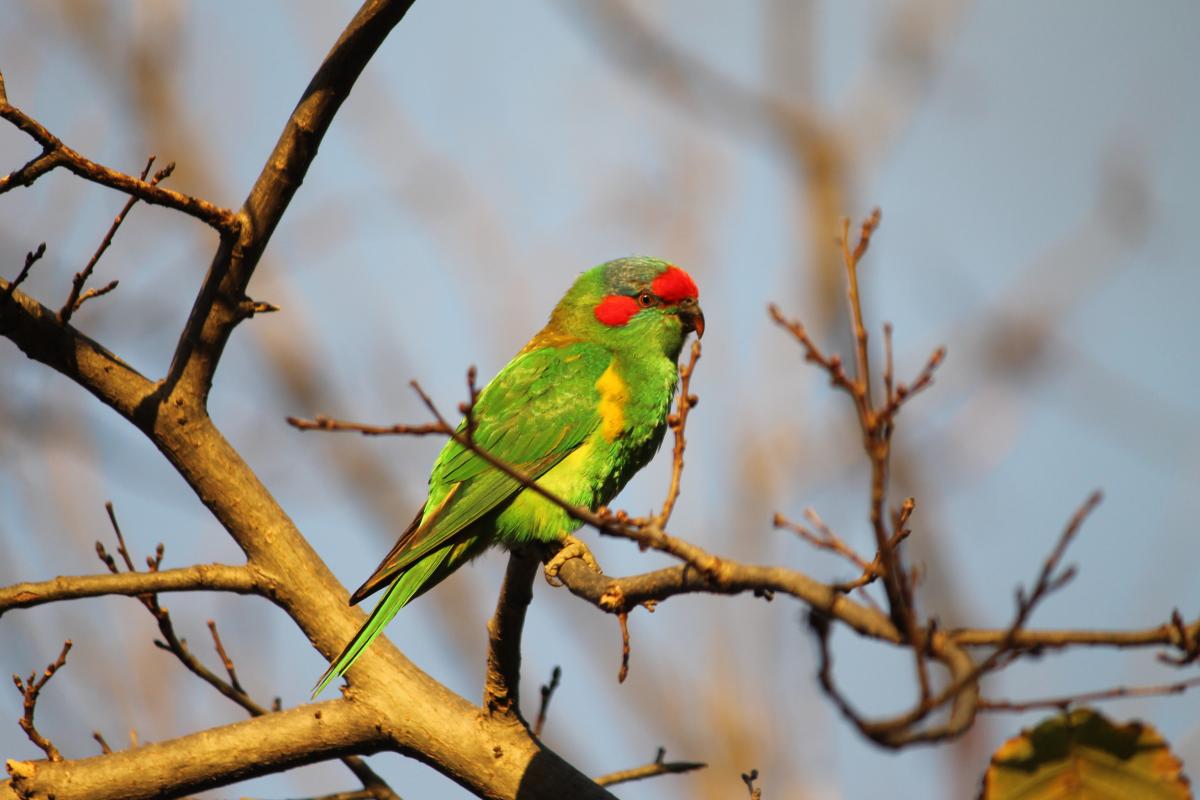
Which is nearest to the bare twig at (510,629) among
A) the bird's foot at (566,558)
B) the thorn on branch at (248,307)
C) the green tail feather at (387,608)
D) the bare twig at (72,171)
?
the bird's foot at (566,558)

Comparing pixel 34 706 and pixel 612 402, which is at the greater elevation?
pixel 612 402

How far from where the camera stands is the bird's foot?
381 cm

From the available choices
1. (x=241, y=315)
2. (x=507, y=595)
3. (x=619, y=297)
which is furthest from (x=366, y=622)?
(x=619, y=297)

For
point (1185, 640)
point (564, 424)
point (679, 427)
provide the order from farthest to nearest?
point (564, 424)
point (679, 427)
point (1185, 640)

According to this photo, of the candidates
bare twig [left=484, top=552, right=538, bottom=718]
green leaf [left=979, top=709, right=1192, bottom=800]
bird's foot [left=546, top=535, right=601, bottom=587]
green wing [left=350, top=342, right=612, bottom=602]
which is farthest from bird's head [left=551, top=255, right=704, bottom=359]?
green leaf [left=979, top=709, right=1192, bottom=800]

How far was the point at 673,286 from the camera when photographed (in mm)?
5652

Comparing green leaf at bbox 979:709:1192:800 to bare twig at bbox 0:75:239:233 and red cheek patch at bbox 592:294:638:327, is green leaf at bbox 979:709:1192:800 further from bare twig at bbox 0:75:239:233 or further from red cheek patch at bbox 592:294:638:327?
red cheek patch at bbox 592:294:638:327

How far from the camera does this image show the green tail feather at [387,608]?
3332mm

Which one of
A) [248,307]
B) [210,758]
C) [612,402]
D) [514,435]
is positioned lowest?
[210,758]

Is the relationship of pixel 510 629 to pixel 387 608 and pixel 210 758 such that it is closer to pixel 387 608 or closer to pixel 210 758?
pixel 387 608

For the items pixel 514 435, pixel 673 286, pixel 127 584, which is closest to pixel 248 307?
pixel 127 584

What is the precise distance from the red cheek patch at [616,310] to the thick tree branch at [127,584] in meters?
2.78

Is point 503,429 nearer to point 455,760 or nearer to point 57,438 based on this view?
point 455,760

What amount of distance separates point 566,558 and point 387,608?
643mm
